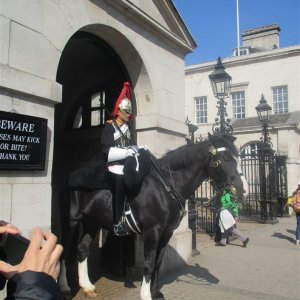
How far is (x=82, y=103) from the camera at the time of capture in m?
9.00

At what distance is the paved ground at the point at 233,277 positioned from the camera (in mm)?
6051

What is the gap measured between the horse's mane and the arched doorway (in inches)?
92.8

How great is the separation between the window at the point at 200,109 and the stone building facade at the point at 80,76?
74.8 feet

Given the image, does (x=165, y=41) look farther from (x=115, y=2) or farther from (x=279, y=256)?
(x=279, y=256)

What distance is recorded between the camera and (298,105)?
27109 mm

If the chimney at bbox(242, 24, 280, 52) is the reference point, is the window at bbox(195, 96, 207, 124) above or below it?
below

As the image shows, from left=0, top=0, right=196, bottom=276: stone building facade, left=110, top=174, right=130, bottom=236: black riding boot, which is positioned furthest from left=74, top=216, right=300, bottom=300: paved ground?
left=110, top=174, right=130, bottom=236: black riding boot

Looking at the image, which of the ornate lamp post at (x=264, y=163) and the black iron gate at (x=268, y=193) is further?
the black iron gate at (x=268, y=193)

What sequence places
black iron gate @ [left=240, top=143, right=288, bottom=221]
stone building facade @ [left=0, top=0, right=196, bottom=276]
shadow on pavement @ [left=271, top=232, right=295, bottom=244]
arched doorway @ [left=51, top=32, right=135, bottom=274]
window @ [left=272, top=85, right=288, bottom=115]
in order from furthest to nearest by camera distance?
window @ [left=272, top=85, right=288, bottom=115] < black iron gate @ [left=240, top=143, right=288, bottom=221] < shadow on pavement @ [left=271, top=232, right=295, bottom=244] < arched doorway @ [left=51, top=32, right=135, bottom=274] < stone building facade @ [left=0, top=0, right=196, bottom=276]

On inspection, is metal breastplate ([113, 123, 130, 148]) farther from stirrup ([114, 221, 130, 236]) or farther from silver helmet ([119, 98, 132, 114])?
stirrup ([114, 221, 130, 236])

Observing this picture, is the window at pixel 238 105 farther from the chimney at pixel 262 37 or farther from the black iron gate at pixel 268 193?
the black iron gate at pixel 268 193

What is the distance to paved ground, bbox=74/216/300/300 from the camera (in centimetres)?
605

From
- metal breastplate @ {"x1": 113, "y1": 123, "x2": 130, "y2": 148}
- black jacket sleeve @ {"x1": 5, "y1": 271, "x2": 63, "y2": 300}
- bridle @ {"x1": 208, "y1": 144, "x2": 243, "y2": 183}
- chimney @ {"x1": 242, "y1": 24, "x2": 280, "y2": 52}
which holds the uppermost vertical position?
chimney @ {"x1": 242, "y1": 24, "x2": 280, "y2": 52}

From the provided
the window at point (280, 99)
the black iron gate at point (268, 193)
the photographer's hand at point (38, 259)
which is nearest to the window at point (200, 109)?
the window at point (280, 99)
